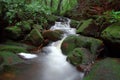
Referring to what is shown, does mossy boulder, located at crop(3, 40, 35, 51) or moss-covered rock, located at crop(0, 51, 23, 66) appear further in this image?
mossy boulder, located at crop(3, 40, 35, 51)

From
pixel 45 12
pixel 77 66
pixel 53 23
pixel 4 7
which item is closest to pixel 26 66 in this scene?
pixel 77 66

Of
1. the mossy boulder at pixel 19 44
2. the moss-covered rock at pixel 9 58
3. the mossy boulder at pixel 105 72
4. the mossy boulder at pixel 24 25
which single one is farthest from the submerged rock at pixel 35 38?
the mossy boulder at pixel 105 72

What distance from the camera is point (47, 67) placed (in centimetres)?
810

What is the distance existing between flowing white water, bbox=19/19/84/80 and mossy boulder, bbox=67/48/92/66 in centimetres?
22

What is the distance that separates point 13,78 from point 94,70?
8.63 feet

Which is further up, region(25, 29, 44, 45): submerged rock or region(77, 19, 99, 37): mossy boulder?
region(77, 19, 99, 37): mossy boulder

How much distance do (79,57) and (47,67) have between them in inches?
50.7

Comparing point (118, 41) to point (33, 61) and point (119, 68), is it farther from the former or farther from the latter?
point (33, 61)

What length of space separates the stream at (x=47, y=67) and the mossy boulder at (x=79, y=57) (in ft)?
0.72

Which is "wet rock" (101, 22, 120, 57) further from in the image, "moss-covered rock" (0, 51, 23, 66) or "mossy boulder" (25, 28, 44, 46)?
"moss-covered rock" (0, 51, 23, 66)

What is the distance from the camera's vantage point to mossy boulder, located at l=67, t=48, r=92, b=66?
322 inches

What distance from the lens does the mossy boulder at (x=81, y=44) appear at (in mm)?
9109

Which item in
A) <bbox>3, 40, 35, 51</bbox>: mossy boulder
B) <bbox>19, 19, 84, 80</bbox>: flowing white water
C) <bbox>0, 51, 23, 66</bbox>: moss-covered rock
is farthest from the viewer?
<bbox>3, 40, 35, 51</bbox>: mossy boulder

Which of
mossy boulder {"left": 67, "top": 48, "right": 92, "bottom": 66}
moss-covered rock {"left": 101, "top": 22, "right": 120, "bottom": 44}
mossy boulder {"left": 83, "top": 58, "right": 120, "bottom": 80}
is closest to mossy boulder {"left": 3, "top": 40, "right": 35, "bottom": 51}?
mossy boulder {"left": 67, "top": 48, "right": 92, "bottom": 66}
